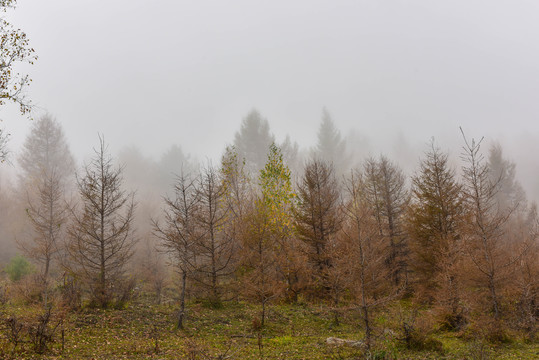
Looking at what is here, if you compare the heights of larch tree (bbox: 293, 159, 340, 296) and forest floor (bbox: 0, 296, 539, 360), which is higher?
larch tree (bbox: 293, 159, 340, 296)

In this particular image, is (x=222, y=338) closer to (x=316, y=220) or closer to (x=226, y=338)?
(x=226, y=338)

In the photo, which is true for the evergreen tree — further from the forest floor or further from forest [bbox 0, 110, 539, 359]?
the forest floor

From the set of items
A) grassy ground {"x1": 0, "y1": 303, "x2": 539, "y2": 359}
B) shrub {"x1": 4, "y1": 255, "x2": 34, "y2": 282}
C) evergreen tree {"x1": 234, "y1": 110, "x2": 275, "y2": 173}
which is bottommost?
grassy ground {"x1": 0, "y1": 303, "x2": 539, "y2": 359}

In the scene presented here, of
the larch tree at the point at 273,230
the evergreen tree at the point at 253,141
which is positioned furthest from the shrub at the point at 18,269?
the evergreen tree at the point at 253,141

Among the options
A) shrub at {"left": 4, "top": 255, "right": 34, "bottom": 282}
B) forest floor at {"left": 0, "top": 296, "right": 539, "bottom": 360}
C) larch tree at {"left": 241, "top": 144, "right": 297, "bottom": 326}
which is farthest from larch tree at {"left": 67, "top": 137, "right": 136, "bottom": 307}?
shrub at {"left": 4, "top": 255, "right": 34, "bottom": 282}

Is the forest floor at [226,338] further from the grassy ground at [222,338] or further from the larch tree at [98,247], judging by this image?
the larch tree at [98,247]

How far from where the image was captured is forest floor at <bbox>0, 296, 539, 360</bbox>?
1020 centimetres

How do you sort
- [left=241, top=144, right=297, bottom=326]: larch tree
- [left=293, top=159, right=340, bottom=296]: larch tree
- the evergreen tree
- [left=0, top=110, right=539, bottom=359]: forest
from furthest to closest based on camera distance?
the evergreen tree, [left=293, top=159, right=340, bottom=296]: larch tree, [left=241, top=144, right=297, bottom=326]: larch tree, [left=0, top=110, right=539, bottom=359]: forest

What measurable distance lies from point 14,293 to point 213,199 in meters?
11.5

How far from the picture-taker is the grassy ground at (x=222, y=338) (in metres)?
10.2

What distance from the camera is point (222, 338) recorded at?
1329 centimetres

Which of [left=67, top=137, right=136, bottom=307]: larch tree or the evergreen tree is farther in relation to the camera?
the evergreen tree

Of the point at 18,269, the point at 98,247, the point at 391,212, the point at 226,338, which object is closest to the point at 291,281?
the point at 226,338

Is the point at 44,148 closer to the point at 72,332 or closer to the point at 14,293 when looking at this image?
the point at 14,293
